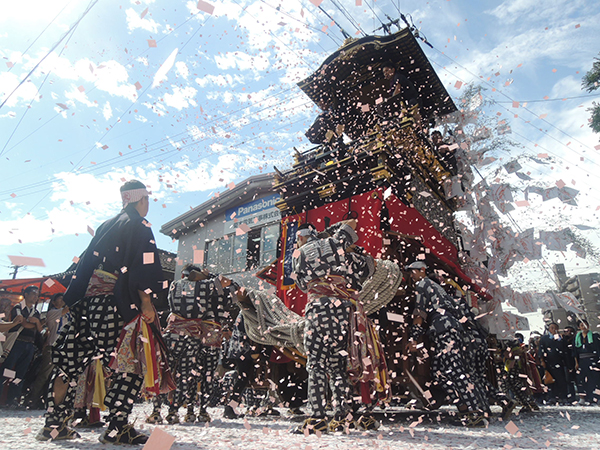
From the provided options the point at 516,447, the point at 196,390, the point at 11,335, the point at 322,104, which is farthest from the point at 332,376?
the point at 322,104

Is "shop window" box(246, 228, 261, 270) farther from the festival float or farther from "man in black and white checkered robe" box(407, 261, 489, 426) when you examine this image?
"man in black and white checkered robe" box(407, 261, 489, 426)

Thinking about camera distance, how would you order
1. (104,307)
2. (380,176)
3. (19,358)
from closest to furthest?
(104,307) → (19,358) → (380,176)

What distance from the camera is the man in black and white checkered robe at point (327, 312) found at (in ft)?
10.6

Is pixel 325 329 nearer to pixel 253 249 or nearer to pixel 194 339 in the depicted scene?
pixel 194 339

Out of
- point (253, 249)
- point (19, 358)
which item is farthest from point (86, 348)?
point (253, 249)

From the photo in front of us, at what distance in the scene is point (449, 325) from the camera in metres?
3.94

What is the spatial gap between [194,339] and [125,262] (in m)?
1.84

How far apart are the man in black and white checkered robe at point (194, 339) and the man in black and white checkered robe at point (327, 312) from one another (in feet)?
4.81

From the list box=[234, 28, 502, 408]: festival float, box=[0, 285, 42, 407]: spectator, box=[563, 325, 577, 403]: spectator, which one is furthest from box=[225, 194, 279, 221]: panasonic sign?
box=[563, 325, 577, 403]: spectator

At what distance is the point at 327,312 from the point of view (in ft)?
11.1

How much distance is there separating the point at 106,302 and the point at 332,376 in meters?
2.14

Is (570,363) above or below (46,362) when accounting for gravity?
below

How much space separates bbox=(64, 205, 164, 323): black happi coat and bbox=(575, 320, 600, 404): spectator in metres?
8.58

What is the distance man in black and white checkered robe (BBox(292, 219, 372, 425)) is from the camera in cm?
323
